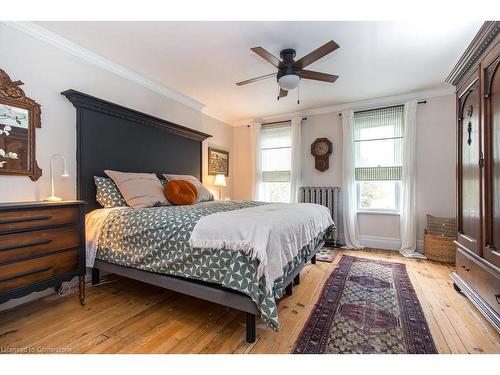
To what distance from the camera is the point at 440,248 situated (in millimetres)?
3236

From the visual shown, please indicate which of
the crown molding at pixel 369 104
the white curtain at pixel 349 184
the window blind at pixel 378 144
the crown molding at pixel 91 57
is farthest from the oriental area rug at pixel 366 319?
the crown molding at pixel 91 57

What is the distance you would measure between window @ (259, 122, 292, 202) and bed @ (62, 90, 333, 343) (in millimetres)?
2056

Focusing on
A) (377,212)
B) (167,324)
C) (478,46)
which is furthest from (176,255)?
(377,212)

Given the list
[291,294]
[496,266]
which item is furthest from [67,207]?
[496,266]

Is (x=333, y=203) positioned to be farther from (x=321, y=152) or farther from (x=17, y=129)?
(x=17, y=129)

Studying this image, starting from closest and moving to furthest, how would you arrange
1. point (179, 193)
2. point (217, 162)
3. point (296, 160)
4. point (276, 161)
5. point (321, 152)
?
point (179, 193) < point (321, 152) < point (296, 160) < point (217, 162) < point (276, 161)

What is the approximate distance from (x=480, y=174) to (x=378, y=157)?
2127mm

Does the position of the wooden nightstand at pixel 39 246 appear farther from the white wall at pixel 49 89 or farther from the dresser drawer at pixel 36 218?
the white wall at pixel 49 89

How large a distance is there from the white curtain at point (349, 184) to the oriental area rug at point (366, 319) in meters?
1.28

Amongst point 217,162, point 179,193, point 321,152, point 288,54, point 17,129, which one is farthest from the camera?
point 217,162

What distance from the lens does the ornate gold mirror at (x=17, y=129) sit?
6.41 ft

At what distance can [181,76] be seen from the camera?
10.1 feet
